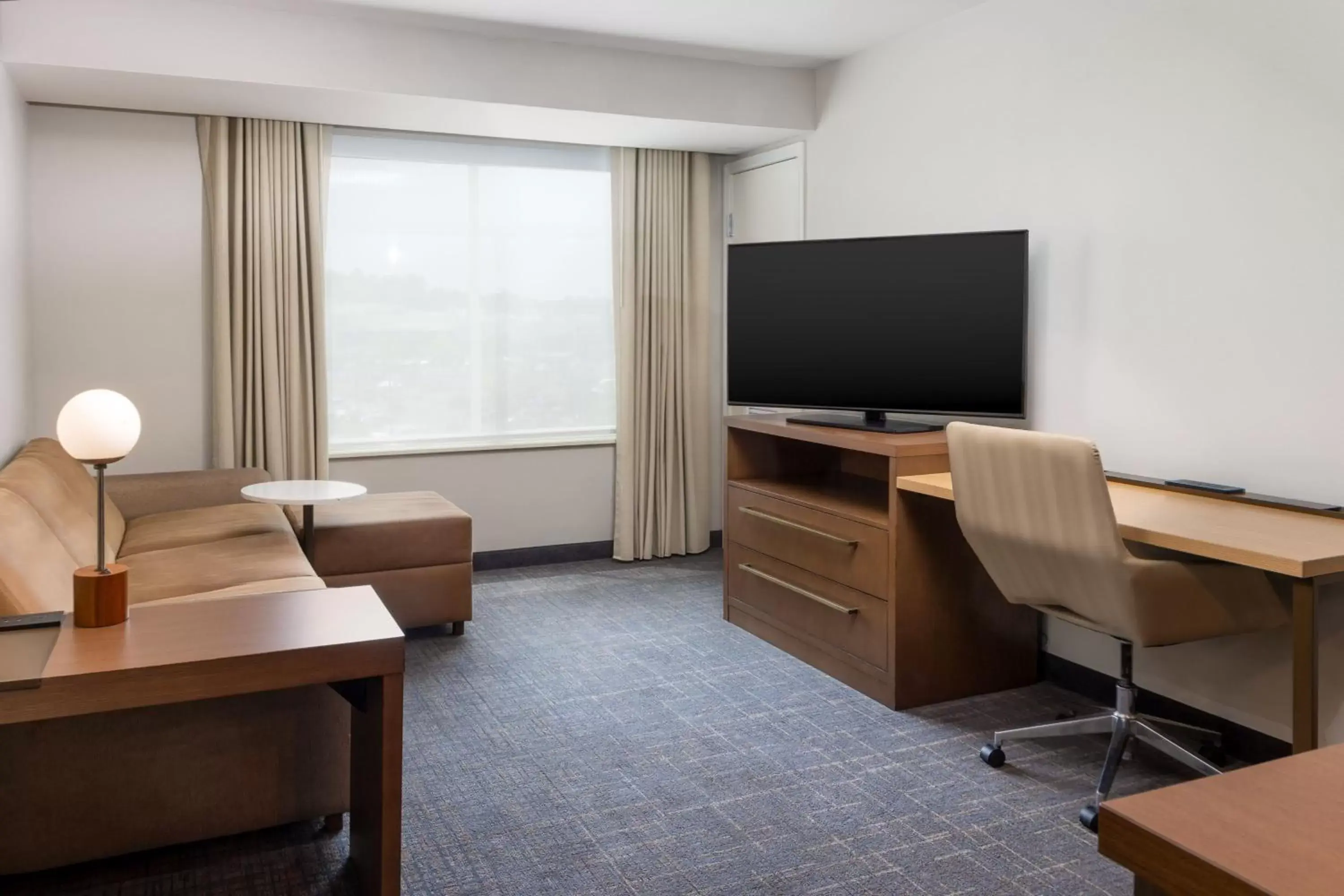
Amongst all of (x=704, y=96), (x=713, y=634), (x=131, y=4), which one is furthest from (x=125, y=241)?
(x=713, y=634)

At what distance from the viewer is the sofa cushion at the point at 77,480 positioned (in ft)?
11.3

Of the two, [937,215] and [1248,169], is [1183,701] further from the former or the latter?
[937,215]

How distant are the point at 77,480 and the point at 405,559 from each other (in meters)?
1.18

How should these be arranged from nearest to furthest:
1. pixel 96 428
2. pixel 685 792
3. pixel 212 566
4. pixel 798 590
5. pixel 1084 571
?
pixel 96 428 < pixel 1084 571 < pixel 685 792 < pixel 212 566 < pixel 798 590

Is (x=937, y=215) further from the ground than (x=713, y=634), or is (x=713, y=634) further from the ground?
(x=937, y=215)

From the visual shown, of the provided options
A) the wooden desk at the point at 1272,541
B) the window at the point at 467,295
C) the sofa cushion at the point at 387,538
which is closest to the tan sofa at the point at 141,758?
the sofa cushion at the point at 387,538

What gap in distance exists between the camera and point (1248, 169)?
284 cm

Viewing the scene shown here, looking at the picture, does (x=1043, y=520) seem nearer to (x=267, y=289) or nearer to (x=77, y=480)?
→ (x=77, y=480)

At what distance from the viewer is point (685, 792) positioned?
2666 millimetres

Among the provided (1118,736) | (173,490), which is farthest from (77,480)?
(1118,736)

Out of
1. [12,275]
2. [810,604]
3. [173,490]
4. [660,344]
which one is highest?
[12,275]

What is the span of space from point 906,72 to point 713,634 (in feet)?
7.93

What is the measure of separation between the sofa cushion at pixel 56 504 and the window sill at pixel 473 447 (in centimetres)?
158

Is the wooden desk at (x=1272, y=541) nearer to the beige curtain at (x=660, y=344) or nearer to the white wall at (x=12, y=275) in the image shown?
the beige curtain at (x=660, y=344)
